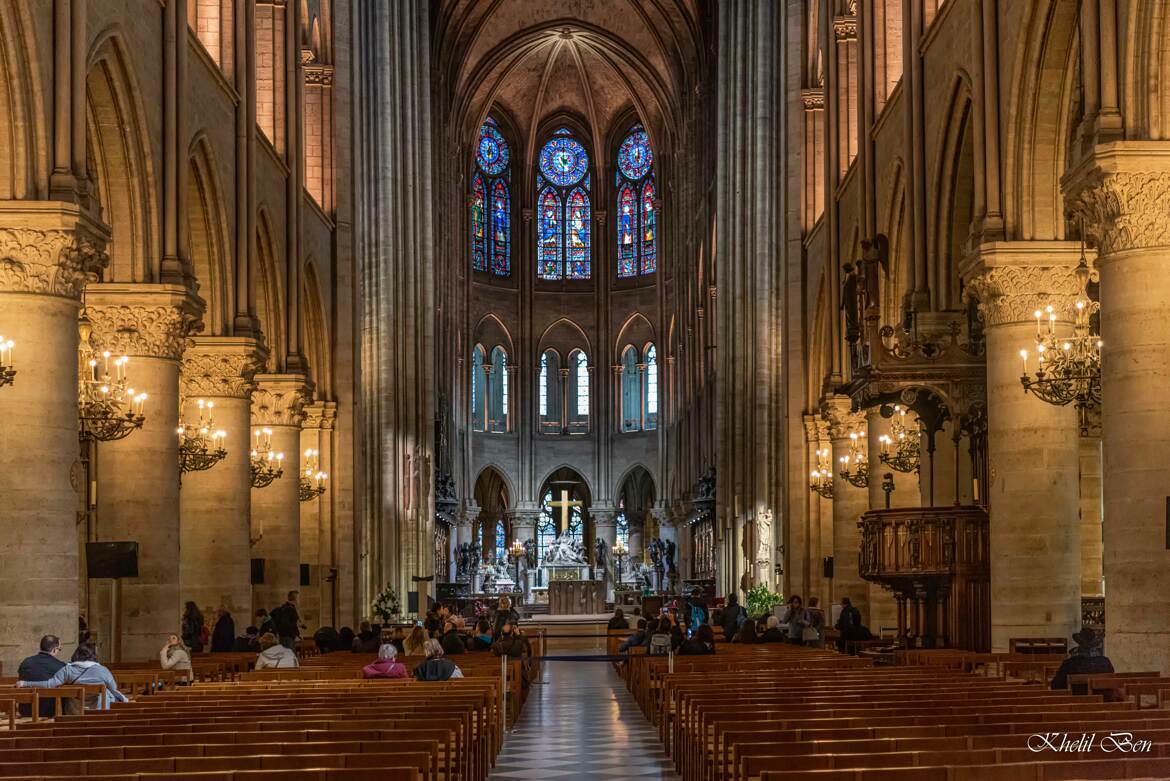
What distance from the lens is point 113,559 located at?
1786 centimetres

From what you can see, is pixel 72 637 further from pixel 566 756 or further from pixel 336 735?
pixel 336 735

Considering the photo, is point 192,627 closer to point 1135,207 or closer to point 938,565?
point 938,565

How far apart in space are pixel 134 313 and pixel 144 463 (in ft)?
6.05

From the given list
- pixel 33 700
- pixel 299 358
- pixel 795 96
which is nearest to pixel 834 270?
pixel 795 96

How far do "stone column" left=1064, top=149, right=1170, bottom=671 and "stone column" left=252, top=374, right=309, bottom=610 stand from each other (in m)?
16.7

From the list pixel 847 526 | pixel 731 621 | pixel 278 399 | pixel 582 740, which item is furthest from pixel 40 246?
pixel 847 526

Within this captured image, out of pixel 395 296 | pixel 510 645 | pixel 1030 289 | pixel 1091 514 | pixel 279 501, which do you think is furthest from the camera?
pixel 395 296

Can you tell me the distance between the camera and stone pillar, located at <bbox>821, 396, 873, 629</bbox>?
30.8 meters

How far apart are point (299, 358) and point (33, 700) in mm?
16741

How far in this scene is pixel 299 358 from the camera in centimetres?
2841

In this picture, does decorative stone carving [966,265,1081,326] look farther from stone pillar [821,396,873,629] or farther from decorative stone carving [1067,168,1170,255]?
stone pillar [821,396,873,629]

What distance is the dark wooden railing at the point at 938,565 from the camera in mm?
20078

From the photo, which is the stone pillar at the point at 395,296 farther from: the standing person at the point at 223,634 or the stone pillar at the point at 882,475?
the standing person at the point at 223,634

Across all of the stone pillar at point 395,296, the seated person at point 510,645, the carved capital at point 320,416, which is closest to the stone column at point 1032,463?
the seated person at point 510,645
